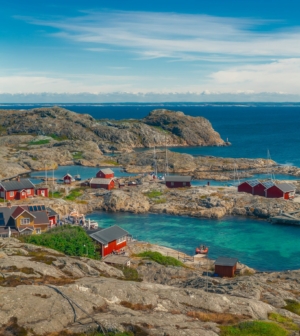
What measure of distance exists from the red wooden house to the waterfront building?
1861 centimetres

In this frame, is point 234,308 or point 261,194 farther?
point 261,194

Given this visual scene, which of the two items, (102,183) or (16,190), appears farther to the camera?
(102,183)

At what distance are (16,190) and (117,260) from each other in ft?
117

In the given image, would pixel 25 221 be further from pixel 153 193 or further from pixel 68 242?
pixel 153 193

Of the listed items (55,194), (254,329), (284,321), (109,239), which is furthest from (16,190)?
(254,329)

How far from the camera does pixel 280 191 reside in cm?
7775

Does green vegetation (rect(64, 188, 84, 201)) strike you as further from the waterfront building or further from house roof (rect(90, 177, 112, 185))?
the waterfront building

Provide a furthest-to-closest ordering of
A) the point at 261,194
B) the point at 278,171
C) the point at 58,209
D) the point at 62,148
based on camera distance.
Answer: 1. the point at 62,148
2. the point at 278,171
3. the point at 261,194
4. the point at 58,209

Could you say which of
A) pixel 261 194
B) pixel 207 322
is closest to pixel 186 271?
pixel 207 322

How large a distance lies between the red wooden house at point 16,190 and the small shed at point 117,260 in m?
33.3

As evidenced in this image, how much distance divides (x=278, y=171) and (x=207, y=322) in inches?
3739

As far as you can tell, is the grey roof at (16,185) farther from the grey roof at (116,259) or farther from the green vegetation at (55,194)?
the grey roof at (116,259)

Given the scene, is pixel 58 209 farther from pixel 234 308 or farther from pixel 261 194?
pixel 234 308

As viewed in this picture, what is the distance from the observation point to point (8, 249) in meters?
31.6
